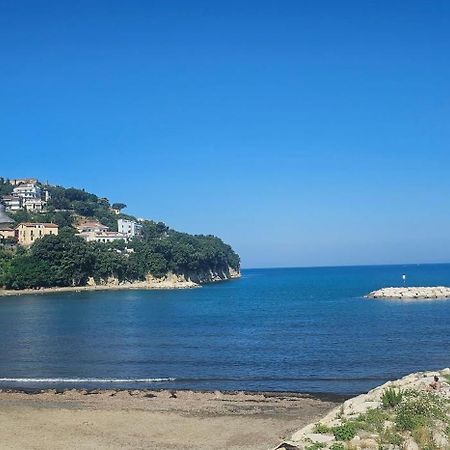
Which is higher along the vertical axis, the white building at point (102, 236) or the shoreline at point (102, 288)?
the white building at point (102, 236)

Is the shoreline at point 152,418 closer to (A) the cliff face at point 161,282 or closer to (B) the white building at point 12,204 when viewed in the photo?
(A) the cliff face at point 161,282

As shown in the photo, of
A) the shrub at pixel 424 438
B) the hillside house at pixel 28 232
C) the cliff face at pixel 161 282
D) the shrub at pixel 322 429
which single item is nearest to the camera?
the shrub at pixel 424 438

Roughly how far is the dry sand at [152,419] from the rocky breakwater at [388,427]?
150 inches

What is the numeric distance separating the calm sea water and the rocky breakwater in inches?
421

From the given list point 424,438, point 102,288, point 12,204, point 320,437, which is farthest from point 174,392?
point 12,204

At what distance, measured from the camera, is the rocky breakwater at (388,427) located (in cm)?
1446

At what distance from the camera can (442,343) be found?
43.4 metres

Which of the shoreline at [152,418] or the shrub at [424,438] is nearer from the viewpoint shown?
the shrub at [424,438]

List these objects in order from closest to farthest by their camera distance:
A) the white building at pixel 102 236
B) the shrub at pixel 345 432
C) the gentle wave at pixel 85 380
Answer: the shrub at pixel 345 432
the gentle wave at pixel 85 380
the white building at pixel 102 236

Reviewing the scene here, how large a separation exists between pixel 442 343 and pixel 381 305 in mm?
40811

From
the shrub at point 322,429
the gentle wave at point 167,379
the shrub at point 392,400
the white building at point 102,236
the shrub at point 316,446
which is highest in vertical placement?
the white building at point 102,236

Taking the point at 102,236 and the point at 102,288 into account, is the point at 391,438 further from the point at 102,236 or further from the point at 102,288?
the point at 102,236

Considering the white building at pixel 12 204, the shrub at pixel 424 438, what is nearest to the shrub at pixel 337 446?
the shrub at pixel 424 438

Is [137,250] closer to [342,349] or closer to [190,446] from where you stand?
[342,349]
